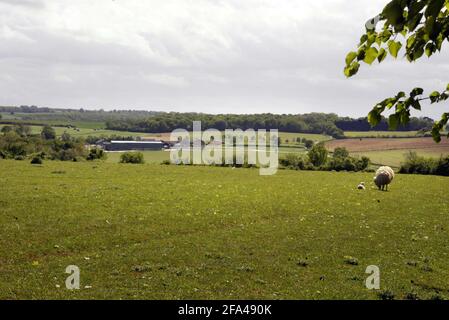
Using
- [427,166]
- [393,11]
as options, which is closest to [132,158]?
[427,166]

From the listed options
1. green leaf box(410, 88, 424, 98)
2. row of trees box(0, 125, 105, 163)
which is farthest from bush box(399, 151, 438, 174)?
green leaf box(410, 88, 424, 98)

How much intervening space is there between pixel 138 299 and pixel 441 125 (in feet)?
29.7

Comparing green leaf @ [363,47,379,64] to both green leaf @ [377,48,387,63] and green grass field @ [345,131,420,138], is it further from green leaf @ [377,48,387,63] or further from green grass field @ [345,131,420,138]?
green grass field @ [345,131,420,138]

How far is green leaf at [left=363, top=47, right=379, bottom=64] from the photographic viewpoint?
5.95m

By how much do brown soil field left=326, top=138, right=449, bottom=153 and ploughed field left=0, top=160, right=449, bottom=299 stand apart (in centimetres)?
7921

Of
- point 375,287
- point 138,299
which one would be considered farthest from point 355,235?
point 138,299

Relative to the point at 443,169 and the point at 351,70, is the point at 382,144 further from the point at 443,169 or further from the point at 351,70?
Answer: the point at 351,70

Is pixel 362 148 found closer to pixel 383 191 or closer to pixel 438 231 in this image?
pixel 383 191

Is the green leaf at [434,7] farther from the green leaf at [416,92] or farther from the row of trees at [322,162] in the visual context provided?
the row of trees at [322,162]

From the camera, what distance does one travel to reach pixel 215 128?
157625mm

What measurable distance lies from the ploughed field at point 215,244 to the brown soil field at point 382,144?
260 feet

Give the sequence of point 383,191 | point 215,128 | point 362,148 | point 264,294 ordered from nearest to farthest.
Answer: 1. point 264,294
2. point 383,191
3. point 362,148
4. point 215,128

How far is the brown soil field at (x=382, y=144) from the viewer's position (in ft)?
357
